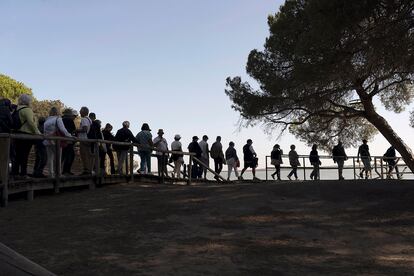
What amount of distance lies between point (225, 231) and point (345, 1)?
323 inches

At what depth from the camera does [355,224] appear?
27.0ft

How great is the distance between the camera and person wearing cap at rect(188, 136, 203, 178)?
59.9 ft

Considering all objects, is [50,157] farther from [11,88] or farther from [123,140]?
[11,88]

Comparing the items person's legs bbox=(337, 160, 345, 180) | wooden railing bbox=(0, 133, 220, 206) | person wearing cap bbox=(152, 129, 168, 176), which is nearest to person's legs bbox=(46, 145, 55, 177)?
wooden railing bbox=(0, 133, 220, 206)

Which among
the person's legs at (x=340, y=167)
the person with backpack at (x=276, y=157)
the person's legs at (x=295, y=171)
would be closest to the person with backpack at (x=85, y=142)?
the person with backpack at (x=276, y=157)

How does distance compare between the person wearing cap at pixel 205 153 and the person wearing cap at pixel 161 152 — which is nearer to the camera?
the person wearing cap at pixel 161 152

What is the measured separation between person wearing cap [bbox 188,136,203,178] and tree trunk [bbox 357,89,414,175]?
284 inches

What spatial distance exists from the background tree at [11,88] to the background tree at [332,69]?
52.0 feet

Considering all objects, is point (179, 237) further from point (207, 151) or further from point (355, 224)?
point (207, 151)

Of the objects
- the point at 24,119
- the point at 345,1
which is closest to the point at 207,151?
the point at 345,1

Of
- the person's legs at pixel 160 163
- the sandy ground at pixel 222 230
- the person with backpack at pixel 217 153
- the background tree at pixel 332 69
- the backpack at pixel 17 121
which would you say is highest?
the background tree at pixel 332 69

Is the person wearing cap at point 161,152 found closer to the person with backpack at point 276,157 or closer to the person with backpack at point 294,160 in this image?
the person with backpack at point 276,157

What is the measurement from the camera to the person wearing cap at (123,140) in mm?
13523

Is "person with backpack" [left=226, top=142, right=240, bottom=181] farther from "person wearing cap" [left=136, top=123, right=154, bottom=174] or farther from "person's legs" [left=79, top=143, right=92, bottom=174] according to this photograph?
"person's legs" [left=79, top=143, right=92, bottom=174]
